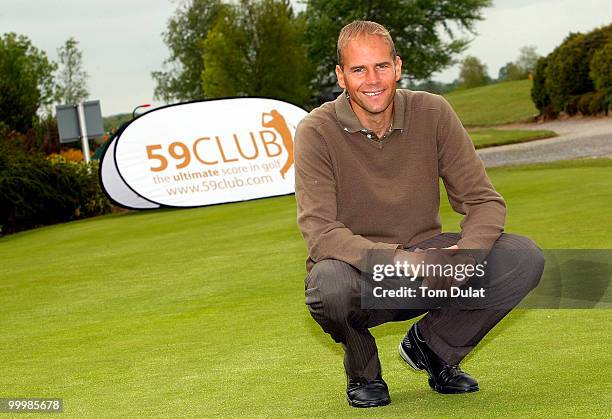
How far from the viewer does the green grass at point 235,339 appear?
5.29 metres

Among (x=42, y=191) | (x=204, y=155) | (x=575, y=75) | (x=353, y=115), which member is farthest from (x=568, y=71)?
(x=353, y=115)

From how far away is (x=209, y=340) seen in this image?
7535 millimetres

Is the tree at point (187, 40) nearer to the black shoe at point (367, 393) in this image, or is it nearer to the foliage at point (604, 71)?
the foliage at point (604, 71)

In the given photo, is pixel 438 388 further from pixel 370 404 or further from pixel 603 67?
pixel 603 67

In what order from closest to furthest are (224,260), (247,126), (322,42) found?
(224,260), (247,126), (322,42)

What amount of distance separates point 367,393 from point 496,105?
53.6 m

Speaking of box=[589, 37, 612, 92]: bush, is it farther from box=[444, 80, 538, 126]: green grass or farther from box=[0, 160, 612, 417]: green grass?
box=[0, 160, 612, 417]: green grass

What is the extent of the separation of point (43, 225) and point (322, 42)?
2871cm

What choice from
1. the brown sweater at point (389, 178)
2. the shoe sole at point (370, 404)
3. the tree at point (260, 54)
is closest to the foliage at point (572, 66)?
the tree at point (260, 54)

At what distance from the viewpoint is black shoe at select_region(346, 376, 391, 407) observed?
504 cm

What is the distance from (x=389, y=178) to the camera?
5082mm

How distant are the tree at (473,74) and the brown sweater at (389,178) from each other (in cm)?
10376

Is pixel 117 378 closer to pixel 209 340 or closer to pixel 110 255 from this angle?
pixel 209 340

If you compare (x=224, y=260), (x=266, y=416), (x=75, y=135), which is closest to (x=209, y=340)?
(x=266, y=416)
